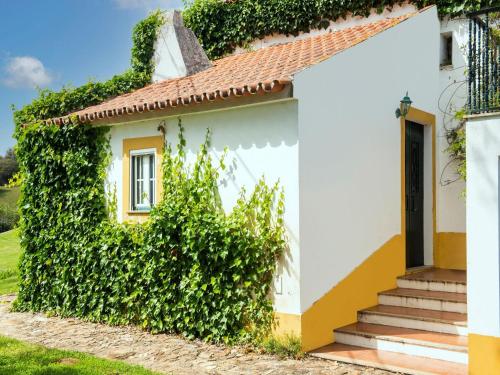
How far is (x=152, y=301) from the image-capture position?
8.85m

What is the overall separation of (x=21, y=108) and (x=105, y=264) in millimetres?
3786

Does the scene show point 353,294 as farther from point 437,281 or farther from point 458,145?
point 458,145

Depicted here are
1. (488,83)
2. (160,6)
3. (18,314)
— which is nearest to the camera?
(488,83)

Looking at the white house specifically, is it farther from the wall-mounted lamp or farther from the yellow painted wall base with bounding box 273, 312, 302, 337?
the wall-mounted lamp

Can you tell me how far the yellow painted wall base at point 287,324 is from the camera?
291 inches

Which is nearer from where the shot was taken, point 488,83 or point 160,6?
point 488,83

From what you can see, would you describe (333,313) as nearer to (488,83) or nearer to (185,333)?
(185,333)

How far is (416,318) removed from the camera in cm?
780

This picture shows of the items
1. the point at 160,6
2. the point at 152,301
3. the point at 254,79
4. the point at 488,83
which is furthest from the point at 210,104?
the point at 160,6

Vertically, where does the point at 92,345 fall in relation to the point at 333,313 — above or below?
below

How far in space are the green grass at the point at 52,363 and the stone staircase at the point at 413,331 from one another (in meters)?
2.49

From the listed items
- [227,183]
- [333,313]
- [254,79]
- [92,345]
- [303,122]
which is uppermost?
[254,79]

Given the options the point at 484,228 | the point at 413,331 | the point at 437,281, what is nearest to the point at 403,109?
the point at 437,281

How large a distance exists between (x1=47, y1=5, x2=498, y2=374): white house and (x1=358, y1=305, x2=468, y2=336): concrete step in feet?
0.07
